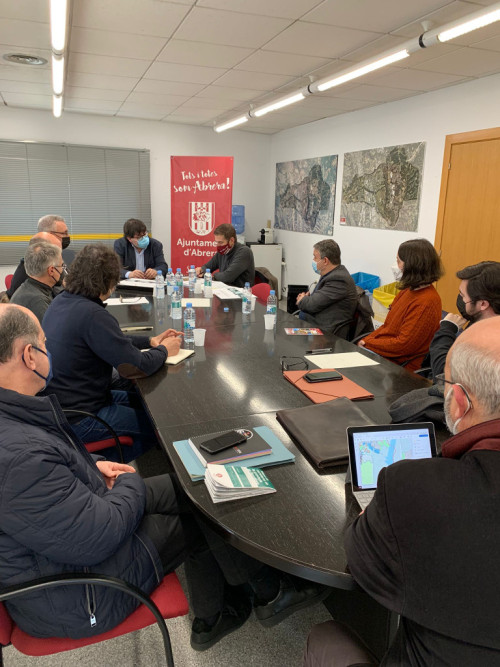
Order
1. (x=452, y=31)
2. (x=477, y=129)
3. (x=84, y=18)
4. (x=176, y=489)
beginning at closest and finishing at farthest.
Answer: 1. (x=176, y=489)
2. (x=452, y=31)
3. (x=84, y=18)
4. (x=477, y=129)

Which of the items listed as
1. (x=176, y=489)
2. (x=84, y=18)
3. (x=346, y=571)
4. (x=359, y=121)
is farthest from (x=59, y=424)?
(x=359, y=121)

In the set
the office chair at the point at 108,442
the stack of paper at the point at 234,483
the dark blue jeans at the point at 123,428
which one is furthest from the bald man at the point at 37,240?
the stack of paper at the point at 234,483

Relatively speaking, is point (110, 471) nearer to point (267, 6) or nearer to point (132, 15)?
point (267, 6)

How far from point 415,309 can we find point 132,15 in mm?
2754

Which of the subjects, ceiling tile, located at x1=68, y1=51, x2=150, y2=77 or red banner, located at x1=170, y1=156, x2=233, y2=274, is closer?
ceiling tile, located at x1=68, y1=51, x2=150, y2=77

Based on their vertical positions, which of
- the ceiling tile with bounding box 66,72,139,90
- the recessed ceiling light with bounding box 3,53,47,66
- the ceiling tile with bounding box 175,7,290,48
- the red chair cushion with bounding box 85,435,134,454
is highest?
the ceiling tile with bounding box 66,72,139,90

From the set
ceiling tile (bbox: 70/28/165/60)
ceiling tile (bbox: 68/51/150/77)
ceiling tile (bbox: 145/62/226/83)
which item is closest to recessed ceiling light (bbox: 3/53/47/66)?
ceiling tile (bbox: 68/51/150/77)

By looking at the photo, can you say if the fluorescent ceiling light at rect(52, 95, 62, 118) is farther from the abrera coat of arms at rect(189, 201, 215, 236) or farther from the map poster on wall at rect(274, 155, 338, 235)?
the map poster on wall at rect(274, 155, 338, 235)

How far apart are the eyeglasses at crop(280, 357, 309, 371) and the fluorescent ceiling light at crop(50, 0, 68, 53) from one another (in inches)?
96.0

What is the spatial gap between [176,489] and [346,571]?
2.77 feet

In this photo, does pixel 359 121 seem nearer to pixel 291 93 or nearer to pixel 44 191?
pixel 291 93

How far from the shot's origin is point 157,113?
6.88m

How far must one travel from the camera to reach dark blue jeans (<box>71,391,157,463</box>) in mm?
2205

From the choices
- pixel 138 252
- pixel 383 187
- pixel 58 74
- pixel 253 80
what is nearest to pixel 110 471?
pixel 138 252
